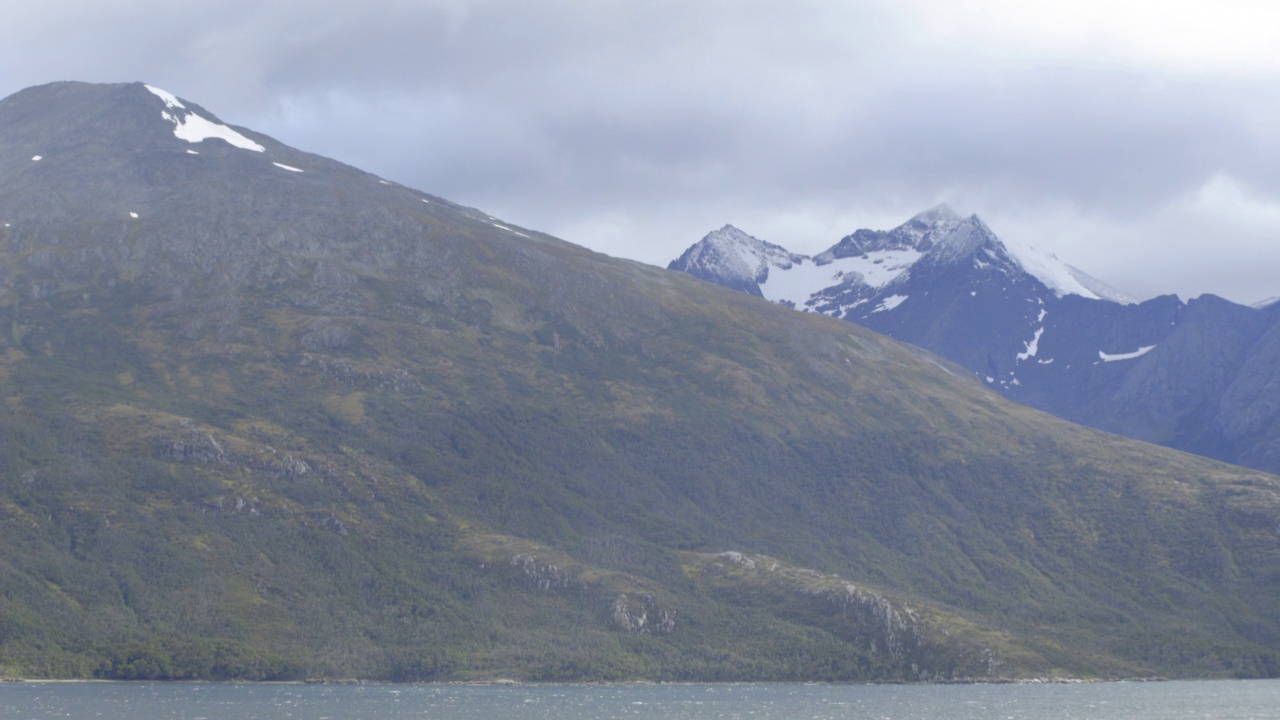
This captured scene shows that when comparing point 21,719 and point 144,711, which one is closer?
point 21,719

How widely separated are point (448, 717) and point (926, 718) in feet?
217

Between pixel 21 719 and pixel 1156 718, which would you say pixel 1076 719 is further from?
pixel 21 719

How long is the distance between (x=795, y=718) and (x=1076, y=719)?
126ft

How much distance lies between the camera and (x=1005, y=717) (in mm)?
199375

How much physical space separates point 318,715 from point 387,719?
34.6 ft

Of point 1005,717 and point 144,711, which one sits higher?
point 1005,717

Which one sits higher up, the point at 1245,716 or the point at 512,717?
the point at 1245,716

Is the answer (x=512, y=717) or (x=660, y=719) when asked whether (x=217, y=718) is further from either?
(x=660, y=719)

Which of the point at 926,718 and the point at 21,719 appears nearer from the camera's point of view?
the point at 21,719

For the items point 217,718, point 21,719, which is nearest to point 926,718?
point 217,718

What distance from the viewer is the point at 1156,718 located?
197 meters

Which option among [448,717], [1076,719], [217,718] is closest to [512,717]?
[448,717]

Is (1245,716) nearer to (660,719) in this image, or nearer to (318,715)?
(660,719)

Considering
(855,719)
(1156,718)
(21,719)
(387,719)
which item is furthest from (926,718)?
(21,719)
